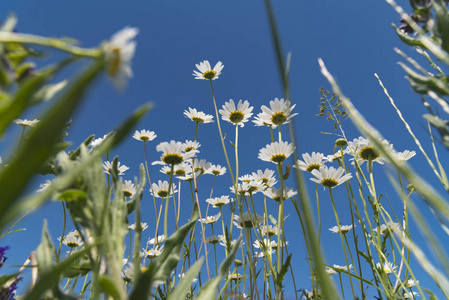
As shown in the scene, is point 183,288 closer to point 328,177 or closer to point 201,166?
point 328,177

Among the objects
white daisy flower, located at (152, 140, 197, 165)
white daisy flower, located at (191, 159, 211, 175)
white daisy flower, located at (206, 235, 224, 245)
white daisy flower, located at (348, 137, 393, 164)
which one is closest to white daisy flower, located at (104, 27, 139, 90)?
white daisy flower, located at (152, 140, 197, 165)

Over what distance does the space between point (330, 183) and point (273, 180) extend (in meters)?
0.35

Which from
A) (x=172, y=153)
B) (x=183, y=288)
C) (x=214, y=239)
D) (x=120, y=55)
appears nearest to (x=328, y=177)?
(x=172, y=153)

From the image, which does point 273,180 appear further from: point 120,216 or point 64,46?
point 64,46

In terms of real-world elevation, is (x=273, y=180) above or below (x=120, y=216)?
above

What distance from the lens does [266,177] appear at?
1592 millimetres

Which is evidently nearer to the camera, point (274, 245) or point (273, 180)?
point (273, 180)

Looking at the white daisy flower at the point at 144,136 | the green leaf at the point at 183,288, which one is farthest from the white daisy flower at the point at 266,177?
the green leaf at the point at 183,288

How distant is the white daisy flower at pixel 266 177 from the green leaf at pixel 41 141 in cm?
139

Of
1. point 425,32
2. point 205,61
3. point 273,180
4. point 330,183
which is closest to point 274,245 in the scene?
point 273,180

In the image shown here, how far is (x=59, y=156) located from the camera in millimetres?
295

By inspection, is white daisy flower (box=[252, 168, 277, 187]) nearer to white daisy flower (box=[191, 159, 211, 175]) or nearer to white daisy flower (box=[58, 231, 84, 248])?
white daisy flower (box=[191, 159, 211, 175])

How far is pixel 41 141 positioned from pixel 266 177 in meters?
1.47

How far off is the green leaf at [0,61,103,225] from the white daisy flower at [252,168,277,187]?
1.39m
